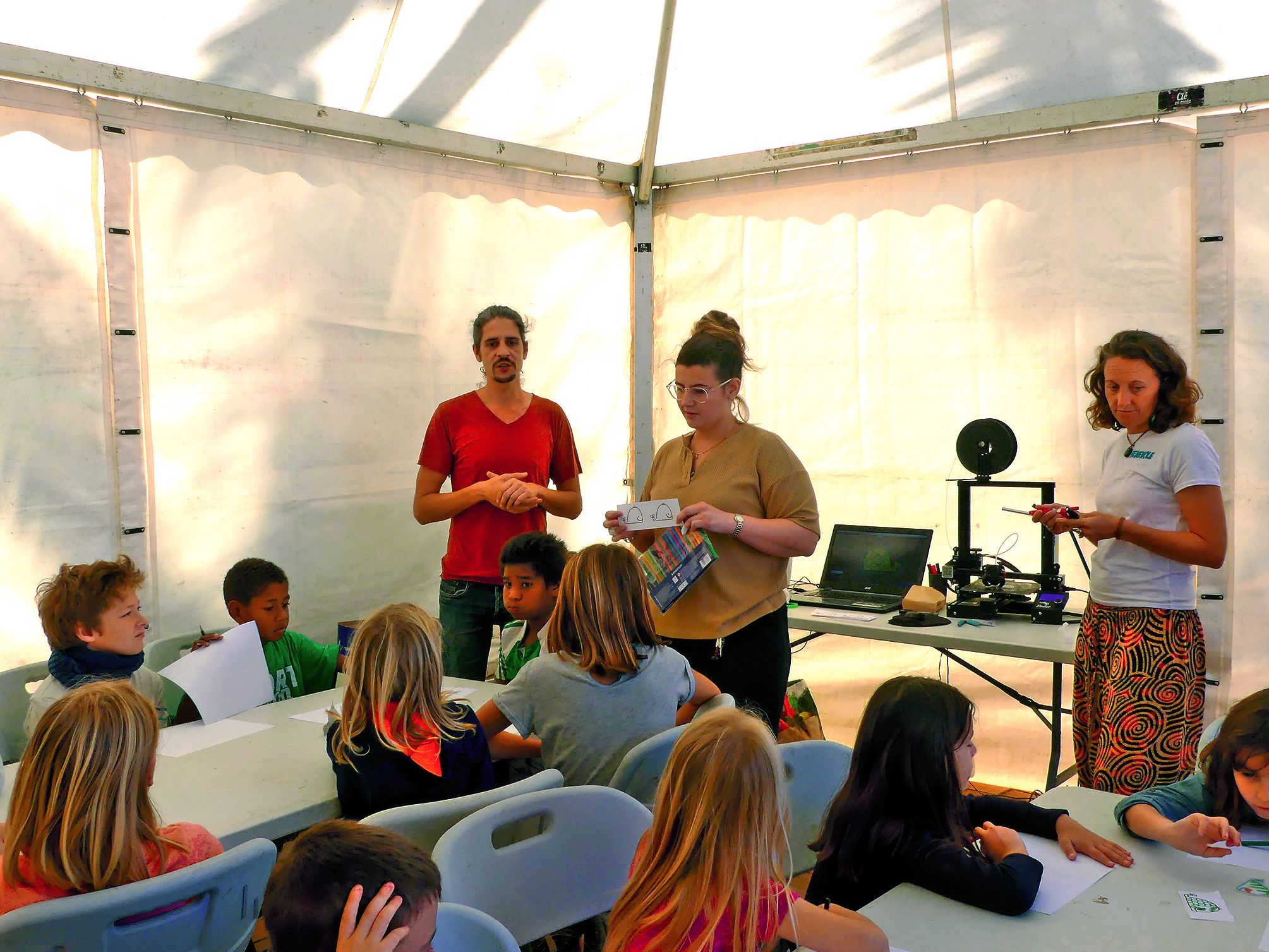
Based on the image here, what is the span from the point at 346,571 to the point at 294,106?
1592 millimetres

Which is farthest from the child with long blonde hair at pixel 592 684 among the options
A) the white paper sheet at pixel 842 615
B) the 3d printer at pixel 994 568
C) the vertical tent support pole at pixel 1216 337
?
the vertical tent support pole at pixel 1216 337

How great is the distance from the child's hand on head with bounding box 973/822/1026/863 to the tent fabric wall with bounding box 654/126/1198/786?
2.45 metres

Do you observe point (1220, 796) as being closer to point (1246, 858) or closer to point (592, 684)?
point (1246, 858)

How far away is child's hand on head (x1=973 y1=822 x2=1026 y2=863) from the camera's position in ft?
5.28

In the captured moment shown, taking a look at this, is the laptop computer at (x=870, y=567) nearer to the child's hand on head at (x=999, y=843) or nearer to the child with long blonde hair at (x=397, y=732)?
the child with long blonde hair at (x=397, y=732)

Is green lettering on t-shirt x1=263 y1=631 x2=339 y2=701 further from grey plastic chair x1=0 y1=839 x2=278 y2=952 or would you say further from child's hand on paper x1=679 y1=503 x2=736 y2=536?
grey plastic chair x1=0 y1=839 x2=278 y2=952

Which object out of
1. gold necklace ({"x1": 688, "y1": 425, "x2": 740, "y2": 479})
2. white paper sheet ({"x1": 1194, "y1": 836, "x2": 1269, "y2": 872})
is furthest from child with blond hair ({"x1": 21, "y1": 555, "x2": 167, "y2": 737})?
white paper sheet ({"x1": 1194, "y1": 836, "x2": 1269, "y2": 872})

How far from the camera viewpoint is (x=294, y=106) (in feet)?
11.7

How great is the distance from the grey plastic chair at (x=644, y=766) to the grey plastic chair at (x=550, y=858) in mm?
202

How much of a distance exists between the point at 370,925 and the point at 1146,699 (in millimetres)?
2072

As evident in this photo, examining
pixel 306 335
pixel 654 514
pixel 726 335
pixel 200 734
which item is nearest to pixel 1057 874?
pixel 654 514

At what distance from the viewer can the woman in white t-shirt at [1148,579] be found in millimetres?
2594

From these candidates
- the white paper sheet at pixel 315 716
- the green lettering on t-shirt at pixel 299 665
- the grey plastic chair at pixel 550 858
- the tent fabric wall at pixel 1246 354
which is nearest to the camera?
the grey plastic chair at pixel 550 858

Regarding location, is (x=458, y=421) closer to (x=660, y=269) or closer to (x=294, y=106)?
(x=294, y=106)
